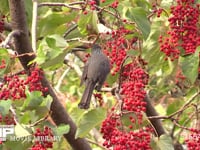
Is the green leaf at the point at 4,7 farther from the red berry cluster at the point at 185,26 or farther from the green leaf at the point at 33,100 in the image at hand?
the red berry cluster at the point at 185,26

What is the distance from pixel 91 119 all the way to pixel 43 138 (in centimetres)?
16

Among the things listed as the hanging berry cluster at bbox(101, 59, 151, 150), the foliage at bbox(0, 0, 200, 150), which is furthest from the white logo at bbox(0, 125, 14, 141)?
the hanging berry cluster at bbox(101, 59, 151, 150)

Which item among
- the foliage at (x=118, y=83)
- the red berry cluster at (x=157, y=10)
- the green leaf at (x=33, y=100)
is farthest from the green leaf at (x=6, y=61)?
the red berry cluster at (x=157, y=10)

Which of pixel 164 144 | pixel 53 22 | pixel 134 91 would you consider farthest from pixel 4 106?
pixel 53 22

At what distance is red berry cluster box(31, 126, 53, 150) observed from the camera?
1.37 meters

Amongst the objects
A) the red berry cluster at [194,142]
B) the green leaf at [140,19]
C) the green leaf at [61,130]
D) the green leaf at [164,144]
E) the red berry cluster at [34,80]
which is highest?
the green leaf at [140,19]

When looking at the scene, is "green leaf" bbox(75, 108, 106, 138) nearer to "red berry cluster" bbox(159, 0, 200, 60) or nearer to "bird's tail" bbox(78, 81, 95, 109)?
"bird's tail" bbox(78, 81, 95, 109)

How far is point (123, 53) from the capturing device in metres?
1.56

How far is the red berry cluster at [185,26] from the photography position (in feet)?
5.02

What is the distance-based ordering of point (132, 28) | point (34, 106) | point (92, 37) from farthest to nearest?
point (132, 28) → point (92, 37) → point (34, 106)

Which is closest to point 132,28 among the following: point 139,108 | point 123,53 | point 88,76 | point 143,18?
point 143,18

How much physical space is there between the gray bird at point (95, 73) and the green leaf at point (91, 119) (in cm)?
4

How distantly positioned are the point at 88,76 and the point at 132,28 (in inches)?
15.3

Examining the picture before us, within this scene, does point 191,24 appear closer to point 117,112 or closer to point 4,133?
point 117,112
